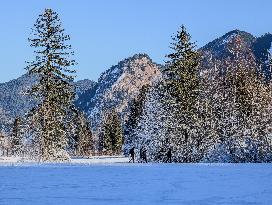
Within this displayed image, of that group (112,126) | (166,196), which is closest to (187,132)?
(166,196)

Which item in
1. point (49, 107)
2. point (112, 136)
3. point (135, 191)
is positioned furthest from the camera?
point (112, 136)

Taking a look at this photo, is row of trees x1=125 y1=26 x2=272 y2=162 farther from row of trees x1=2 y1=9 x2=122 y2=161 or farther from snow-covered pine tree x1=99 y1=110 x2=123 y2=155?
snow-covered pine tree x1=99 y1=110 x2=123 y2=155

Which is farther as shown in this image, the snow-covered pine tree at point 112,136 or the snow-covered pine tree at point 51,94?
the snow-covered pine tree at point 112,136

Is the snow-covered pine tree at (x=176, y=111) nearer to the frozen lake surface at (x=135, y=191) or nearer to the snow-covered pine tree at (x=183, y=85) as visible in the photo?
the snow-covered pine tree at (x=183, y=85)

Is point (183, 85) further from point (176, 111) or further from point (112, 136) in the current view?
point (112, 136)

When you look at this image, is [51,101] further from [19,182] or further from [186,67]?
[19,182]

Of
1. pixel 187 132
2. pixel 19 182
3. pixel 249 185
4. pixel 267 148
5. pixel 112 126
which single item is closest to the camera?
pixel 249 185

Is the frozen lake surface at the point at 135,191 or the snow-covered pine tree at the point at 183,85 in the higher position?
the snow-covered pine tree at the point at 183,85

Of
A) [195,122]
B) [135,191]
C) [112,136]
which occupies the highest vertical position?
[112,136]

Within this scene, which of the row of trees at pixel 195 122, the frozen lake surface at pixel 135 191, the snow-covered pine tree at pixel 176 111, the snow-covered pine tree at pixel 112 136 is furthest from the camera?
the snow-covered pine tree at pixel 112 136

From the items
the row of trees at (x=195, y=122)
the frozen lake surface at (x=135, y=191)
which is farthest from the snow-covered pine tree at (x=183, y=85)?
the frozen lake surface at (x=135, y=191)

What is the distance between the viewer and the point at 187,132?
37.8 meters

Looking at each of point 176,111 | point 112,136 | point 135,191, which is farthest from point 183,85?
point 112,136

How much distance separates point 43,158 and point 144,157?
7876 mm
